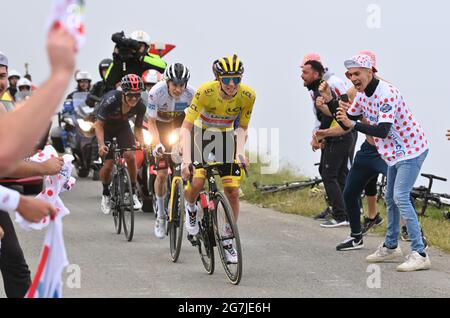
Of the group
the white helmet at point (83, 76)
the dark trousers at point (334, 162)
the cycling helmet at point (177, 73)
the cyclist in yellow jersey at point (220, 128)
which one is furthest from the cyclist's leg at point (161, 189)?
the white helmet at point (83, 76)

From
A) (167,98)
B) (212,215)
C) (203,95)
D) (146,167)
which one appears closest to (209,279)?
(212,215)

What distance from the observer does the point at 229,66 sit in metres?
8.96

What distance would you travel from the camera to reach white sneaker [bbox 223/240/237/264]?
8672 mm

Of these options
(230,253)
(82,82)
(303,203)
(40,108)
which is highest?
(40,108)

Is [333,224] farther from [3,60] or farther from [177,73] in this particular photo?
[3,60]

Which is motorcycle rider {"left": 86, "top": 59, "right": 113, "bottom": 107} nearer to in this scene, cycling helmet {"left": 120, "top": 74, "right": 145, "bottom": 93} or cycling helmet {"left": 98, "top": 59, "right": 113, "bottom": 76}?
cycling helmet {"left": 98, "top": 59, "right": 113, "bottom": 76}

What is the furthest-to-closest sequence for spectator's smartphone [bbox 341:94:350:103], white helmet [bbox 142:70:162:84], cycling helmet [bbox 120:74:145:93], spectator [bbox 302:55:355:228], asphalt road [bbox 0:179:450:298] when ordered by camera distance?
white helmet [bbox 142:70:162:84] < cycling helmet [bbox 120:74:145:93] < spectator [bbox 302:55:355:228] < spectator's smartphone [bbox 341:94:350:103] < asphalt road [bbox 0:179:450:298]

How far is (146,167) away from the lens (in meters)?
14.1

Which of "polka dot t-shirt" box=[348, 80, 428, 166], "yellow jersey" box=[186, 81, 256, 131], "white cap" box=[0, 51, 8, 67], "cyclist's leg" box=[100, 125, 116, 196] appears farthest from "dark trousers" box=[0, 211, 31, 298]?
"cyclist's leg" box=[100, 125, 116, 196]

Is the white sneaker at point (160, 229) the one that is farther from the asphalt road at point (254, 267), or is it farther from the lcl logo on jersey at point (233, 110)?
the lcl logo on jersey at point (233, 110)

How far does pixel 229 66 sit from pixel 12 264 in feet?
11.1

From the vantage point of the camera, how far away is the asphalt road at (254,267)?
8367mm

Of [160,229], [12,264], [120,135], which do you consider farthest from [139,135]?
[12,264]

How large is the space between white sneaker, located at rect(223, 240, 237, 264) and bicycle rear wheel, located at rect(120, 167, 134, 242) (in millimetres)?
2775
